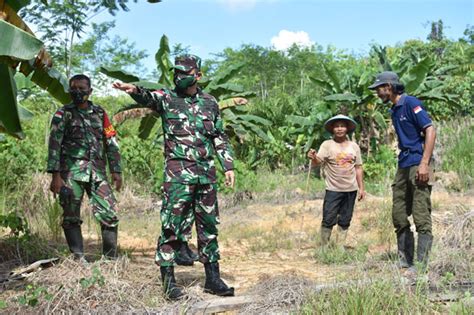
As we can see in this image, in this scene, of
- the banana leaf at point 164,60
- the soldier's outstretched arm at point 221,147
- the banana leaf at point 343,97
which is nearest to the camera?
the soldier's outstretched arm at point 221,147

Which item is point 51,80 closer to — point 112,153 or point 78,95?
point 78,95

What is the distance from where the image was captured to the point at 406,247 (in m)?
5.19

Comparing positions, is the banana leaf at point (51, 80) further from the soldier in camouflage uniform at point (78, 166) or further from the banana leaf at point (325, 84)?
the banana leaf at point (325, 84)

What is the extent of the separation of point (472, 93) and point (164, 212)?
12.4 meters

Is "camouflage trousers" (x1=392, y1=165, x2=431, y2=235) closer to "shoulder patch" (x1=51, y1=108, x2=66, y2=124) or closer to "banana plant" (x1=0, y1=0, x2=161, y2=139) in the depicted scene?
"banana plant" (x1=0, y1=0, x2=161, y2=139)

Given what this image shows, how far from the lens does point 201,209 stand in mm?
4301

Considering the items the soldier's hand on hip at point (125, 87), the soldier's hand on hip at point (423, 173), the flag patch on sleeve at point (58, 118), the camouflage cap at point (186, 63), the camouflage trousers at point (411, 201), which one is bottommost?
the camouflage trousers at point (411, 201)

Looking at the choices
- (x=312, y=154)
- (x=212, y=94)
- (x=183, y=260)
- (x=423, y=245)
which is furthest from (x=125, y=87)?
(x=212, y=94)

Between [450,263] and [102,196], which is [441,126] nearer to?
[450,263]

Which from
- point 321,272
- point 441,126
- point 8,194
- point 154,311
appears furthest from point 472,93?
point 154,311

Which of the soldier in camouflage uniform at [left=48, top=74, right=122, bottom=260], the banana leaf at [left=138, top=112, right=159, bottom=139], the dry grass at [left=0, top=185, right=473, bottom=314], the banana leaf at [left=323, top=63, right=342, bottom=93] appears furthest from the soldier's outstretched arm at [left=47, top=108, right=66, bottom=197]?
the banana leaf at [left=323, top=63, right=342, bottom=93]

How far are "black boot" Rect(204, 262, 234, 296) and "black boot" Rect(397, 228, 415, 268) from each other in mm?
1829

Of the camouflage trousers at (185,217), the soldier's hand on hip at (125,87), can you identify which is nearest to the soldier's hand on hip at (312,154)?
the camouflage trousers at (185,217)

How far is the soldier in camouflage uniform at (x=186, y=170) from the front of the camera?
4.21 m
